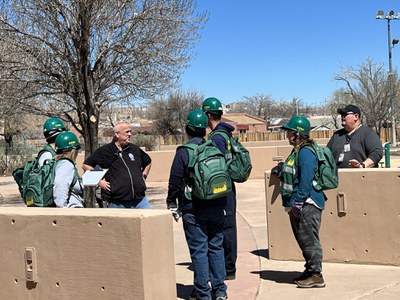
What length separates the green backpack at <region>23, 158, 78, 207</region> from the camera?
4758 millimetres

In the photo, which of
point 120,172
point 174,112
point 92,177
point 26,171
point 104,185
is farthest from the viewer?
point 174,112

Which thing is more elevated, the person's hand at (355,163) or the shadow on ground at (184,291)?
the person's hand at (355,163)

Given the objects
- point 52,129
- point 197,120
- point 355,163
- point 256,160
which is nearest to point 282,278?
point 355,163

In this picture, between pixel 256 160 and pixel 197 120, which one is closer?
pixel 197 120

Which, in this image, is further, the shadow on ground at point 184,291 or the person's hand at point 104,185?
the person's hand at point 104,185

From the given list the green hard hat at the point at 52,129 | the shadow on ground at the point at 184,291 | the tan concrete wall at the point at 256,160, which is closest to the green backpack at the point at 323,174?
the shadow on ground at the point at 184,291

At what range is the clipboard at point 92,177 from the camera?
557 cm

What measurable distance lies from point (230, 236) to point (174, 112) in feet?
169

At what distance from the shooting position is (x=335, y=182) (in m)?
5.26

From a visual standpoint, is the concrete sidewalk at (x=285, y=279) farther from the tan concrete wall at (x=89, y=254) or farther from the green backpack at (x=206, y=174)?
the tan concrete wall at (x=89, y=254)

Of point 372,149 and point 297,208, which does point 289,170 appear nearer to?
point 297,208

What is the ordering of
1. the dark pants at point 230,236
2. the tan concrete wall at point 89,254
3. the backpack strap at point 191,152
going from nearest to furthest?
the tan concrete wall at point 89,254 < the backpack strap at point 191,152 < the dark pants at point 230,236

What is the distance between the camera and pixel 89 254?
3.71 meters

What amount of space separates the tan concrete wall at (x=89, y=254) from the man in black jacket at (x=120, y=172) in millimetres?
1789
